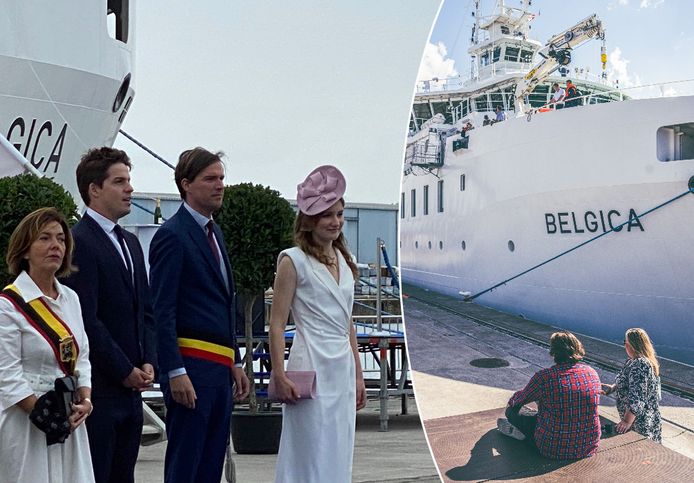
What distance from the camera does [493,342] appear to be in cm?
313

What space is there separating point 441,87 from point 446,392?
883mm

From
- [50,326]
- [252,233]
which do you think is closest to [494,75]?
[50,326]

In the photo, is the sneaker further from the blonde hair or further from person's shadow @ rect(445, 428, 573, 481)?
the blonde hair

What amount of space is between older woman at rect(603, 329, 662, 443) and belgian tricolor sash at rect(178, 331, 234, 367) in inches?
60.5

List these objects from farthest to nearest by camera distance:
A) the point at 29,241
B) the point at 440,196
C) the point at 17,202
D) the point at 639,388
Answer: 1. the point at 17,202
2. the point at 29,241
3. the point at 440,196
4. the point at 639,388

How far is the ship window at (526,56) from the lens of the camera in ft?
10.00

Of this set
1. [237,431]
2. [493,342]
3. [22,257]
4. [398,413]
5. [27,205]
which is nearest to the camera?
[493,342]

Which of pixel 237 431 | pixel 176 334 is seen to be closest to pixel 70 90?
pixel 237 431

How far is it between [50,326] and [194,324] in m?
0.58

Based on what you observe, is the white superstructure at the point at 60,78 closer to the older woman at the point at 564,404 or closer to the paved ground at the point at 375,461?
the paved ground at the point at 375,461

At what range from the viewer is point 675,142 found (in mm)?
2684

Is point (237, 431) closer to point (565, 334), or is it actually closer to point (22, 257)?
point (22, 257)

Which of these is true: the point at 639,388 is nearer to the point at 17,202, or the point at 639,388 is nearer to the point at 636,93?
the point at 636,93

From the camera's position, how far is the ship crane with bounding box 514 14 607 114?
2.89 m
